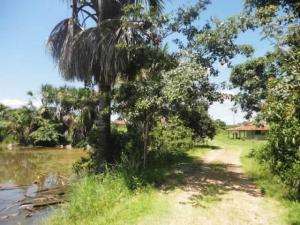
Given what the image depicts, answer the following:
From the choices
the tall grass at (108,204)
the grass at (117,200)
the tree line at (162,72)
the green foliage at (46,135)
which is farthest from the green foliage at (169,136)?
the green foliage at (46,135)

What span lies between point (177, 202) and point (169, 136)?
307 inches

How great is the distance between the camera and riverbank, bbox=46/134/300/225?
9.38 metres

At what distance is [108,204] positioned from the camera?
433 inches

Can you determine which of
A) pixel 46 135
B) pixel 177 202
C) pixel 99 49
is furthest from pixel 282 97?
pixel 46 135

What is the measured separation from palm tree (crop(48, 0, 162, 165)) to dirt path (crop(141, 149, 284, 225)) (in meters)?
4.34

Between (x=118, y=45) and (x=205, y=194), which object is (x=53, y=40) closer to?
(x=118, y=45)

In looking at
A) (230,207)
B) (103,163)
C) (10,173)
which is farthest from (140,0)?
(10,173)

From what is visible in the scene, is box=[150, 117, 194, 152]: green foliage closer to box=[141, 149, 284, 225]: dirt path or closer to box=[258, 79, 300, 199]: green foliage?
box=[141, 149, 284, 225]: dirt path

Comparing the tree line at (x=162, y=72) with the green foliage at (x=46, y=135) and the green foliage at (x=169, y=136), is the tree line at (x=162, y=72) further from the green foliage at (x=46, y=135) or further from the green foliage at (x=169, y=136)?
the green foliage at (x=46, y=135)

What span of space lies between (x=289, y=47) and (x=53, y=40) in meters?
9.47

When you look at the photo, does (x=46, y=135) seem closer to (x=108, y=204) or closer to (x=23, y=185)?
(x=23, y=185)

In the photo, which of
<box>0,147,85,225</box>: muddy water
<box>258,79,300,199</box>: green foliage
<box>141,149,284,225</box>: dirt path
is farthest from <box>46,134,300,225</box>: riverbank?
<box>0,147,85,225</box>: muddy water

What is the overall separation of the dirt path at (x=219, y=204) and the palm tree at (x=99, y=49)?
4.34 m

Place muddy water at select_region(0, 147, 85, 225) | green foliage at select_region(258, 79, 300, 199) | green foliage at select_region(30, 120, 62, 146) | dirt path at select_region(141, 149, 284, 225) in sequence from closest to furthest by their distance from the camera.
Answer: green foliage at select_region(258, 79, 300, 199) → dirt path at select_region(141, 149, 284, 225) → muddy water at select_region(0, 147, 85, 225) → green foliage at select_region(30, 120, 62, 146)
